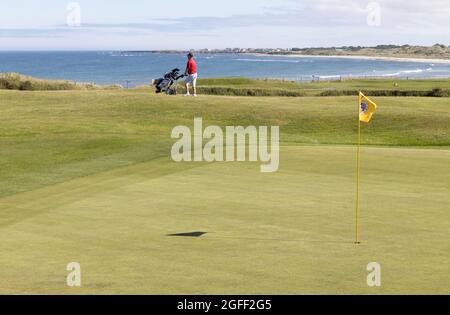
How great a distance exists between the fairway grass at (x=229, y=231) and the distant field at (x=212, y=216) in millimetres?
30

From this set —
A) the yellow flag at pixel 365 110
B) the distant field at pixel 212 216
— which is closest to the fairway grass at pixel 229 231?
the distant field at pixel 212 216

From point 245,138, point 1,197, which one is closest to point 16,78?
point 245,138

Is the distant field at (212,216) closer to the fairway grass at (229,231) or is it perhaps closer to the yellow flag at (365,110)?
the fairway grass at (229,231)

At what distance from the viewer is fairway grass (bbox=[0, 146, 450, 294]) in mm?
11023

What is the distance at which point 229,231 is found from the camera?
557 inches

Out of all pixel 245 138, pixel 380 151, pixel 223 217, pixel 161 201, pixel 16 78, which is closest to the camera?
pixel 223 217

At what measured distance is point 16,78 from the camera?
5516cm

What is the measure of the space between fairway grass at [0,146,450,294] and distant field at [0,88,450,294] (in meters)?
0.03

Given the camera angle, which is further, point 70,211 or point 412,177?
point 412,177

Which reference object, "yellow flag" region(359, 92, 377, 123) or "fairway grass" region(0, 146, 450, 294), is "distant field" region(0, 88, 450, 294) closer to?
"fairway grass" region(0, 146, 450, 294)

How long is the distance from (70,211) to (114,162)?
23.4 ft

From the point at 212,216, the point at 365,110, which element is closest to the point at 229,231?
the point at 212,216

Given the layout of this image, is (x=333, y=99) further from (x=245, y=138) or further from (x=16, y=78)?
(x=16, y=78)
